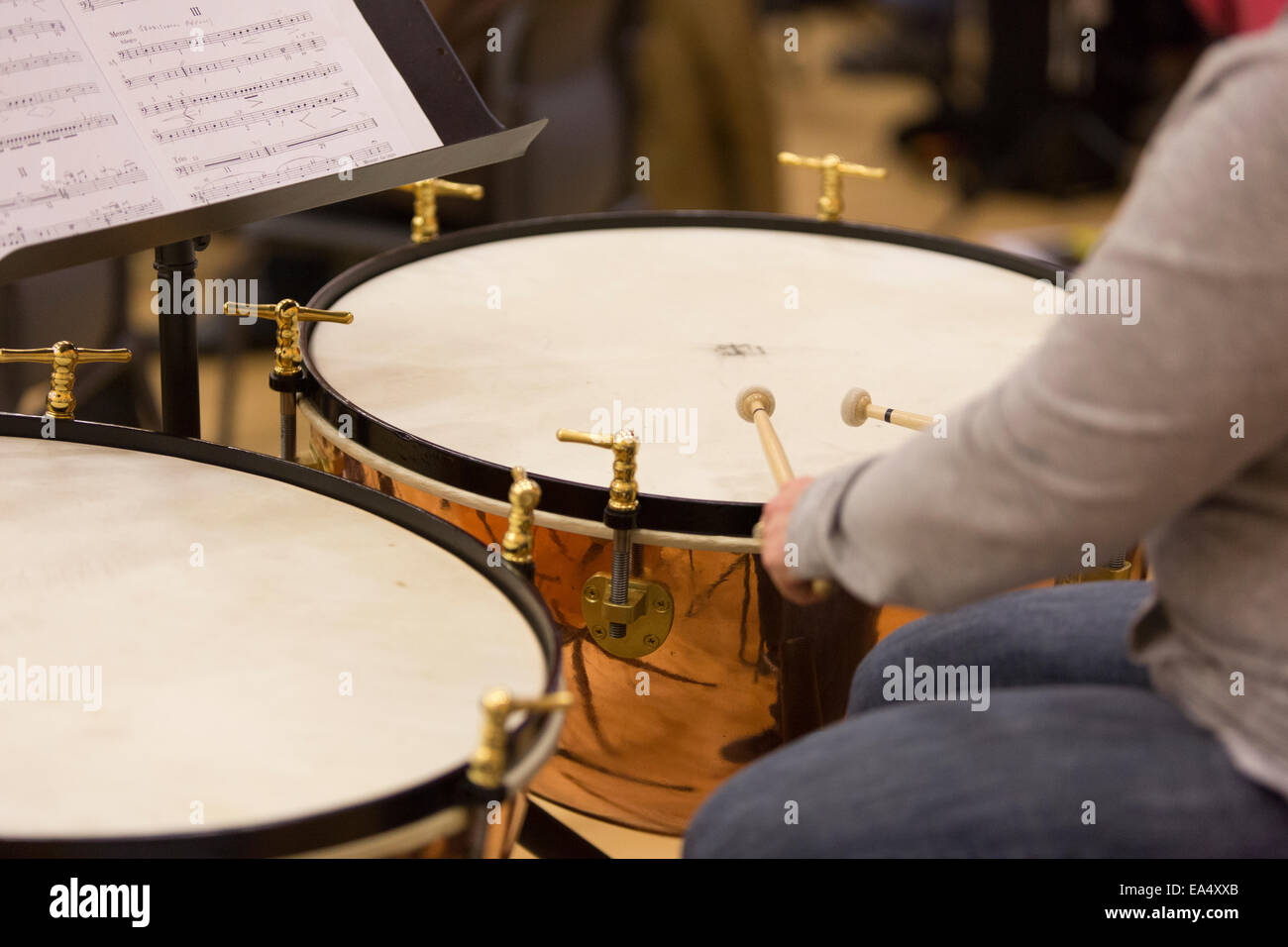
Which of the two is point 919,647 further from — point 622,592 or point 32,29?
point 32,29

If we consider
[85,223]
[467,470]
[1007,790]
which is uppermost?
[85,223]

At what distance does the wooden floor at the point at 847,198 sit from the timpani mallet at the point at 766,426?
15.0 inches

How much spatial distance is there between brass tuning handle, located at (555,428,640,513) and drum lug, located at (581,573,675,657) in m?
0.06

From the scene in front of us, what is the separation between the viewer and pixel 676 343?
1.25 meters

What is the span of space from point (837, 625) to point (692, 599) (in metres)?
0.10

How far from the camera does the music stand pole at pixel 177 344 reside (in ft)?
3.67

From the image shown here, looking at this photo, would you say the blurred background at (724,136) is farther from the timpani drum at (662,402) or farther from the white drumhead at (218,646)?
the white drumhead at (218,646)

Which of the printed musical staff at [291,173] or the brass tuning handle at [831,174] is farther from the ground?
the brass tuning handle at [831,174]

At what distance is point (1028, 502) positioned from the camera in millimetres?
642

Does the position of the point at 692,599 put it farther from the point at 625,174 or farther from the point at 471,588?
the point at 625,174

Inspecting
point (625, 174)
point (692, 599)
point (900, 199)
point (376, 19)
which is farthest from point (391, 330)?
point (900, 199)

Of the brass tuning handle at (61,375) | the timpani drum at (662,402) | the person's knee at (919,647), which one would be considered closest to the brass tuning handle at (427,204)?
the timpani drum at (662,402)

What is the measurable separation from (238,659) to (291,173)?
40cm

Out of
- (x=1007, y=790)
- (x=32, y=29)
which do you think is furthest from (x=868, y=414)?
(x=32, y=29)
